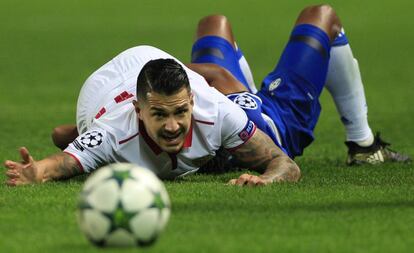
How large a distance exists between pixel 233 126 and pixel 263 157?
1.15 feet

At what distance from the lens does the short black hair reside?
27.5 feet

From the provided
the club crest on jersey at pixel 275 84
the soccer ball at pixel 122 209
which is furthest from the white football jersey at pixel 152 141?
the soccer ball at pixel 122 209

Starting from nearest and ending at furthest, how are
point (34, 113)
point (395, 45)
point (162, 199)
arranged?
point (162, 199), point (34, 113), point (395, 45)

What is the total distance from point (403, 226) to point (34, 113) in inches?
346

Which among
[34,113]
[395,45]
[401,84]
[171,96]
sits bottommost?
[395,45]

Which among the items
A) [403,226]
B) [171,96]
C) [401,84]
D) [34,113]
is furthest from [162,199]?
[401,84]

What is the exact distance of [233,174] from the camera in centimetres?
980

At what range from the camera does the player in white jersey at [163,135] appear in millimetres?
8445

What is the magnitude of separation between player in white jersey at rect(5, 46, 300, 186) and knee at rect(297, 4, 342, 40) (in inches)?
60.4

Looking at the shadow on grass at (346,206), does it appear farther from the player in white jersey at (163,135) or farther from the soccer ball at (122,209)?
the soccer ball at (122,209)

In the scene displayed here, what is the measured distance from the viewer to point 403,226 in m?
7.12

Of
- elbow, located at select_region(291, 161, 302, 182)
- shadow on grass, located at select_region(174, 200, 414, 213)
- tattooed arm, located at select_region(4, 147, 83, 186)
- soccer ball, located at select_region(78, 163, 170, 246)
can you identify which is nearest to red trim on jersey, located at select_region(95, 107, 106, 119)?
tattooed arm, located at select_region(4, 147, 83, 186)

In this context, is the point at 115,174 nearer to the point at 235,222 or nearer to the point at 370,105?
the point at 235,222

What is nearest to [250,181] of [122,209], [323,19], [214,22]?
[323,19]
